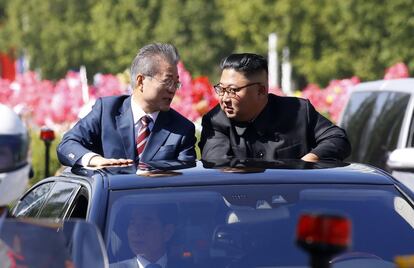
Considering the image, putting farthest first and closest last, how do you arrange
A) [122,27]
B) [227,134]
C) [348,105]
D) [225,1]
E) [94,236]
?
[122,27], [225,1], [348,105], [227,134], [94,236]

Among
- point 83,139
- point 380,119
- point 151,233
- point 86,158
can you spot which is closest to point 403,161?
point 83,139

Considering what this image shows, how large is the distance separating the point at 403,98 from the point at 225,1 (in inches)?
1320

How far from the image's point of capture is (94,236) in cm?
421

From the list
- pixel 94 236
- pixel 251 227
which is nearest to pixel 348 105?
pixel 251 227

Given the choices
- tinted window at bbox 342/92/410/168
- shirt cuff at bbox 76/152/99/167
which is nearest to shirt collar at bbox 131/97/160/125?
shirt cuff at bbox 76/152/99/167

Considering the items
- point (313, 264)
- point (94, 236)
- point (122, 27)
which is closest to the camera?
point (313, 264)

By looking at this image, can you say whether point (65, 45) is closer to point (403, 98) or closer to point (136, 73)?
point (403, 98)

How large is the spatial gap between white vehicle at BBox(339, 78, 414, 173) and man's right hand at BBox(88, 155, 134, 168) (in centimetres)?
417

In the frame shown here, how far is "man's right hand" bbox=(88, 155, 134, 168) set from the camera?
20.7 feet

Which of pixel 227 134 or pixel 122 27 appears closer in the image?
pixel 227 134

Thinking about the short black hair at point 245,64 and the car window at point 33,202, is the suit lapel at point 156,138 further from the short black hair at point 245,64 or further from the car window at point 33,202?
the car window at point 33,202

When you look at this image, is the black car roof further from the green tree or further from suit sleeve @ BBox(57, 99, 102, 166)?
the green tree

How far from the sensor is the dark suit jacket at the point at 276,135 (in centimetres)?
713

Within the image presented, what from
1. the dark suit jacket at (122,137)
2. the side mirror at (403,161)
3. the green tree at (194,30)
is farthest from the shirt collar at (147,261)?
the green tree at (194,30)
